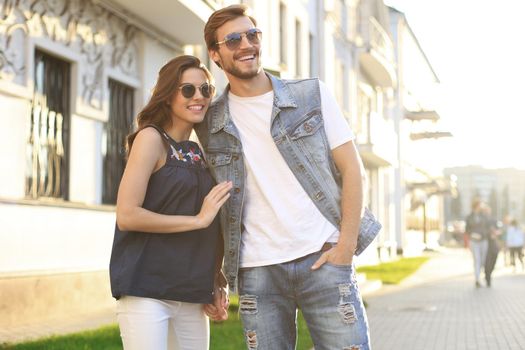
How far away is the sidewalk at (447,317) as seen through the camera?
9430mm

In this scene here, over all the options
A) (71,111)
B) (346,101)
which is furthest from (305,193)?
(346,101)

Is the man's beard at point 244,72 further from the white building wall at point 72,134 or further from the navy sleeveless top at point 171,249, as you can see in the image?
the white building wall at point 72,134

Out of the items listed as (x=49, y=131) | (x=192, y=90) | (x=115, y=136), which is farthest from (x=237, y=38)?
(x=115, y=136)

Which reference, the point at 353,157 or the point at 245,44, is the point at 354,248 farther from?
the point at 245,44

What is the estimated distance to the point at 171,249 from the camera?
361cm

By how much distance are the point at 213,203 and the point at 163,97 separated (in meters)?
0.51

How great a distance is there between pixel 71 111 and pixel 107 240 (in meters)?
2.05

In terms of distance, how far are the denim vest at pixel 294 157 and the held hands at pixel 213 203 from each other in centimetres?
4

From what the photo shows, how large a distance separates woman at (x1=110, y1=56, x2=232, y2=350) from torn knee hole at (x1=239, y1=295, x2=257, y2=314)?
0.55ft

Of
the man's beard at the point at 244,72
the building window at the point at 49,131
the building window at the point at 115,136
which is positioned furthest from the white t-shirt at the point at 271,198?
the building window at the point at 115,136

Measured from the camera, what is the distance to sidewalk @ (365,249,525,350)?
30.9 ft

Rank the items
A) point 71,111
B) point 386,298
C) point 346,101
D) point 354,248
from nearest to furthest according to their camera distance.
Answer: point 354,248
point 71,111
point 386,298
point 346,101

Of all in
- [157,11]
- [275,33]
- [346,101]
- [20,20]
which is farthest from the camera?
[346,101]

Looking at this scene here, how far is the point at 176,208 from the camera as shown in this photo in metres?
3.62
